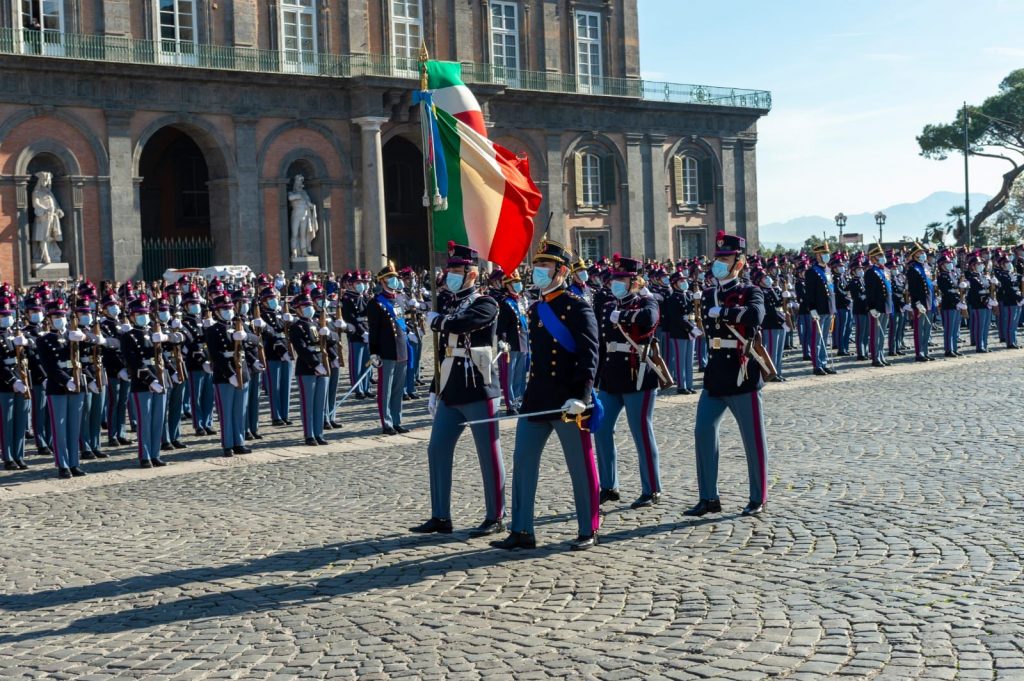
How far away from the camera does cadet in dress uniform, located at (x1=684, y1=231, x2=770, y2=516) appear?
907cm

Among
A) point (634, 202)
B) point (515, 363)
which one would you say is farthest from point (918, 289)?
point (634, 202)

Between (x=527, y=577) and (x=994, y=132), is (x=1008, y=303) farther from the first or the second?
(x=994, y=132)

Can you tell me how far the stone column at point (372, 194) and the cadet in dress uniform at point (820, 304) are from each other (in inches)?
727

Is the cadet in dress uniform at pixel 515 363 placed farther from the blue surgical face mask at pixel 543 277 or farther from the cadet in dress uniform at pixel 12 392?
the blue surgical face mask at pixel 543 277

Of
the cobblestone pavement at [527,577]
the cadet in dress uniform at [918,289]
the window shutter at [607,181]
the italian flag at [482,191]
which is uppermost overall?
the window shutter at [607,181]

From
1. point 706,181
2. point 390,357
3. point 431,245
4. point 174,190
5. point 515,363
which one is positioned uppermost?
point 706,181

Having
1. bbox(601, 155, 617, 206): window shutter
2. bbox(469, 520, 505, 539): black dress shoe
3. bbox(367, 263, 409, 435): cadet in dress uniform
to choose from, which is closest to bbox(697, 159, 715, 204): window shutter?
bbox(601, 155, 617, 206): window shutter

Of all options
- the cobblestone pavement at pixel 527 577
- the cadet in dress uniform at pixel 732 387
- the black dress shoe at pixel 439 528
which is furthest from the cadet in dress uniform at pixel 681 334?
the black dress shoe at pixel 439 528

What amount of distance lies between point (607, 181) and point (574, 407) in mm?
36253

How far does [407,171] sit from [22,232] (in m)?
14.7

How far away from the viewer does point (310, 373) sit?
46.1ft

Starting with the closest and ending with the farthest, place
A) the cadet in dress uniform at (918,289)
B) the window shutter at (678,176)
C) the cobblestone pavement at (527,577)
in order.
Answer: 1. the cobblestone pavement at (527,577)
2. the cadet in dress uniform at (918,289)
3. the window shutter at (678,176)

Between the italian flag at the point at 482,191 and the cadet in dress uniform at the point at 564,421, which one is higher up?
the italian flag at the point at 482,191

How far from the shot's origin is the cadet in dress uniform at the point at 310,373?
45.9ft
